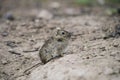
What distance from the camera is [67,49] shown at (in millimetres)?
8445

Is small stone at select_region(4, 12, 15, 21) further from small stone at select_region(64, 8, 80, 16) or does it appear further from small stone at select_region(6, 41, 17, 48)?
small stone at select_region(6, 41, 17, 48)

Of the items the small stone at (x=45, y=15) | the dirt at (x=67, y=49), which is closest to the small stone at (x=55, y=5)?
the small stone at (x=45, y=15)

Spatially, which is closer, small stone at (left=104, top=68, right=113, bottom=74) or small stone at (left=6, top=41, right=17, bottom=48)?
small stone at (left=104, top=68, right=113, bottom=74)

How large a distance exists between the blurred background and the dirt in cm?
28

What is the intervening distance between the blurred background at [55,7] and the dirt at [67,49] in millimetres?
281

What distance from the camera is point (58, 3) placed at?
51.8ft

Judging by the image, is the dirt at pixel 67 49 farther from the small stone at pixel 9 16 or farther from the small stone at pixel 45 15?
the small stone at pixel 9 16

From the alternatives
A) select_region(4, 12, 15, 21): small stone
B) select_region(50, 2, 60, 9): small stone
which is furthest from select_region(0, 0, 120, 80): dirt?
select_region(50, 2, 60, 9): small stone

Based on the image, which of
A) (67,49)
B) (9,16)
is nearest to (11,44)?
(67,49)

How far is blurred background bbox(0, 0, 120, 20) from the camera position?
46.3ft

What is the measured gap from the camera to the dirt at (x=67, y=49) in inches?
246

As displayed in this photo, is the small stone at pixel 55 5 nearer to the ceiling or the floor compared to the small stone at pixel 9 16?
nearer to the ceiling

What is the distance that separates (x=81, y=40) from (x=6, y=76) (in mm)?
2482

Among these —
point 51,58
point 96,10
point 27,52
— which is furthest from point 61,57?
point 96,10
